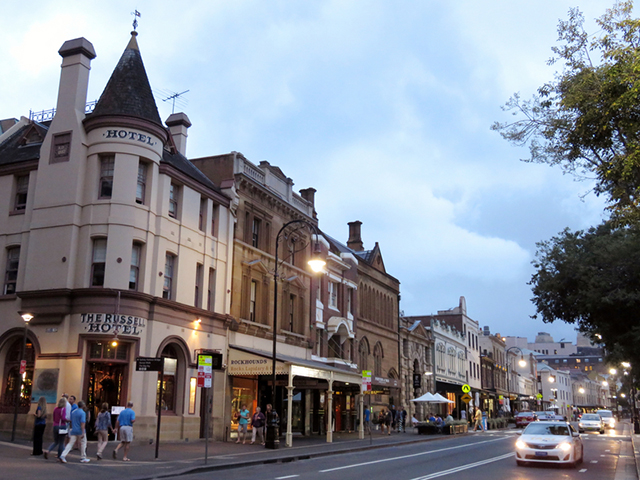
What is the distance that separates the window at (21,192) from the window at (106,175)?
369cm

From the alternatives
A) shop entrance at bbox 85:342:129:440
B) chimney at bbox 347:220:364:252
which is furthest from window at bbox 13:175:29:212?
chimney at bbox 347:220:364:252

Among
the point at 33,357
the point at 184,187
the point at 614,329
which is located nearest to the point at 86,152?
the point at 184,187

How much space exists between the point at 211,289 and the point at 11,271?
8.09 meters

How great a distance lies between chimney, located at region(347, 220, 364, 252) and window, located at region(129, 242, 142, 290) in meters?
29.8

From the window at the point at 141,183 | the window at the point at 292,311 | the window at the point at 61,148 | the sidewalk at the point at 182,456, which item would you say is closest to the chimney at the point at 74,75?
the window at the point at 61,148

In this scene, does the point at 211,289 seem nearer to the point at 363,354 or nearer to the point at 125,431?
the point at 125,431

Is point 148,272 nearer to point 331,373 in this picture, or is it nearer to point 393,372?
point 331,373

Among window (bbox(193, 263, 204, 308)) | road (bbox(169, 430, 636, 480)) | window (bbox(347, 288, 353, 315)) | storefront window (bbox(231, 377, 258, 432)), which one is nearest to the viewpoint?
road (bbox(169, 430, 636, 480))

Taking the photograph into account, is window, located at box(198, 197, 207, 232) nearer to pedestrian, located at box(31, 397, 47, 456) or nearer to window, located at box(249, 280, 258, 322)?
window, located at box(249, 280, 258, 322)

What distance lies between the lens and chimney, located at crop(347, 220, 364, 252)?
53031 mm

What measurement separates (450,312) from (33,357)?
5843cm

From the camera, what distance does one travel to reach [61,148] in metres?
24.8

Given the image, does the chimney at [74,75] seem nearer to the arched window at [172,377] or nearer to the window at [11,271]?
the window at [11,271]

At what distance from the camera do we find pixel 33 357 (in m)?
23.5
